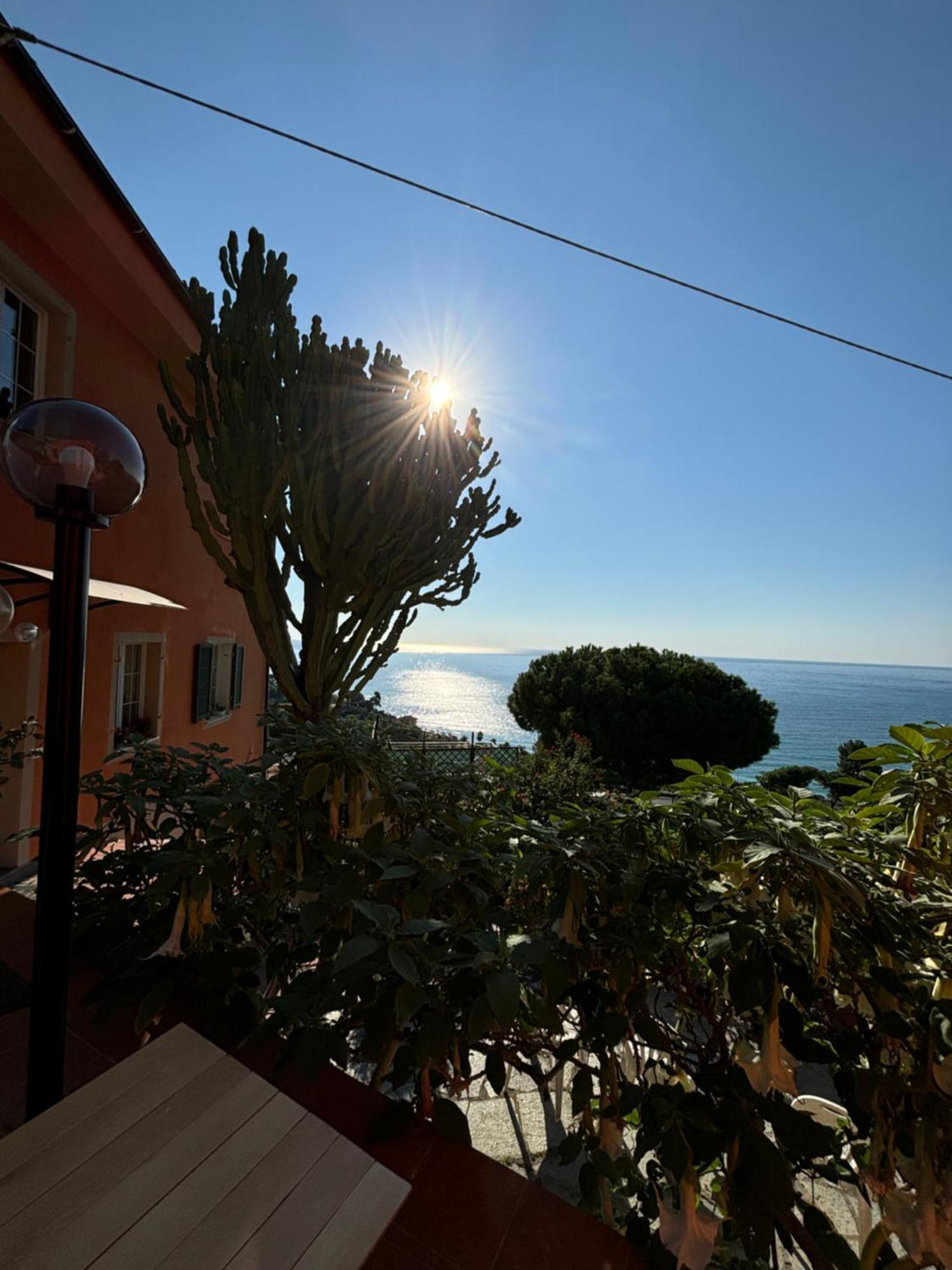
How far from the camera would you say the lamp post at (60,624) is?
1224 millimetres

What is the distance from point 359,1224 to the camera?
988 millimetres

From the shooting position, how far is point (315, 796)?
1686 mm

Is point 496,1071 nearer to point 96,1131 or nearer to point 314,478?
point 96,1131

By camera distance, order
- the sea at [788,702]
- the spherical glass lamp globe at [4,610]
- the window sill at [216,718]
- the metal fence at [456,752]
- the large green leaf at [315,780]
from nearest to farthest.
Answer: the large green leaf at [315,780] → the metal fence at [456,752] → the spherical glass lamp globe at [4,610] → the window sill at [216,718] → the sea at [788,702]

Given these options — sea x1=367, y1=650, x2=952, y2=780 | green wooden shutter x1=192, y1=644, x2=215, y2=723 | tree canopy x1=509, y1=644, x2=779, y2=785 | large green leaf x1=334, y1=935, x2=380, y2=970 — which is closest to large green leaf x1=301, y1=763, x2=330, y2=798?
large green leaf x1=334, y1=935, x2=380, y2=970

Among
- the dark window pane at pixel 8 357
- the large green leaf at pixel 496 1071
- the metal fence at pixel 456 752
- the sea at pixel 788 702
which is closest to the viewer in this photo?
the large green leaf at pixel 496 1071

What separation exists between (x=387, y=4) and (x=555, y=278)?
2565 millimetres

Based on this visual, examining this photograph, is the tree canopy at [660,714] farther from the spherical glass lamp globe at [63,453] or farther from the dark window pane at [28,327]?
the spherical glass lamp globe at [63,453]

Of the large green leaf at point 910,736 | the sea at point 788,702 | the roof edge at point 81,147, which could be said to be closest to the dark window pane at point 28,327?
the roof edge at point 81,147

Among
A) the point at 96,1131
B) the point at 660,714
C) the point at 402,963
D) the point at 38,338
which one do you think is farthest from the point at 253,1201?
the point at 660,714

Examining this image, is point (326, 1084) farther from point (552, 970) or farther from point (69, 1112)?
point (552, 970)

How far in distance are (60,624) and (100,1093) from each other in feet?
3.39

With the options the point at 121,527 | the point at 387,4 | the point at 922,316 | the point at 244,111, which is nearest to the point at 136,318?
the point at 121,527

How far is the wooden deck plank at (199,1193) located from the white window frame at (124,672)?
5.39 metres
